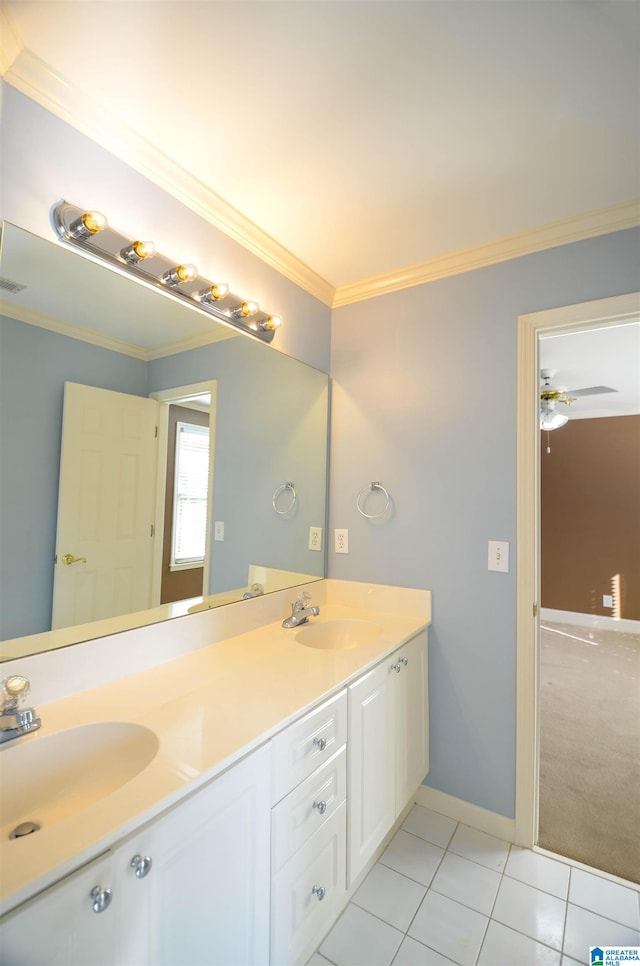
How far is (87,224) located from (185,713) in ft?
4.32

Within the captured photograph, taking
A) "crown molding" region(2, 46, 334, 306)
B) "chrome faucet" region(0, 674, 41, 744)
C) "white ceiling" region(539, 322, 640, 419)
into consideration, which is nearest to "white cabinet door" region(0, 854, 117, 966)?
"chrome faucet" region(0, 674, 41, 744)

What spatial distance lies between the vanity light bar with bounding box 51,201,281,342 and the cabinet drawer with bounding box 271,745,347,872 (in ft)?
5.11

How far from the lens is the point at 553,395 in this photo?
3.59m

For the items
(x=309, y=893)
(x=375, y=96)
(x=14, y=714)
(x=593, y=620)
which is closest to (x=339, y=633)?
(x=309, y=893)

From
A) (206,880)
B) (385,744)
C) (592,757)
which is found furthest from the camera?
(592,757)

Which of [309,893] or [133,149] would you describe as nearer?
[309,893]

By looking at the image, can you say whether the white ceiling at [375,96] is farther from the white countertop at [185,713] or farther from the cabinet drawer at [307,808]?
the cabinet drawer at [307,808]

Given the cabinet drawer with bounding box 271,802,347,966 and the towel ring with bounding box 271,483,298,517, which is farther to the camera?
the towel ring with bounding box 271,483,298,517

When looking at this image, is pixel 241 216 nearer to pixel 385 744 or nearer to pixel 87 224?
pixel 87 224

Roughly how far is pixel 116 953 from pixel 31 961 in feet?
0.52

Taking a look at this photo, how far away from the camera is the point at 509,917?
1.44m

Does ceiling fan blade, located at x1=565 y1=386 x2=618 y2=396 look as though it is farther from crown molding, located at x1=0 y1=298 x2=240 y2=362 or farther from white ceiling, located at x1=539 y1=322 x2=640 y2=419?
crown molding, located at x1=0 y1=298 x2=240 y2=362

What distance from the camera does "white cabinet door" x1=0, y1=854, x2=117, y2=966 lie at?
2.04 feet

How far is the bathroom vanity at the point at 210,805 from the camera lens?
0.70 meters
